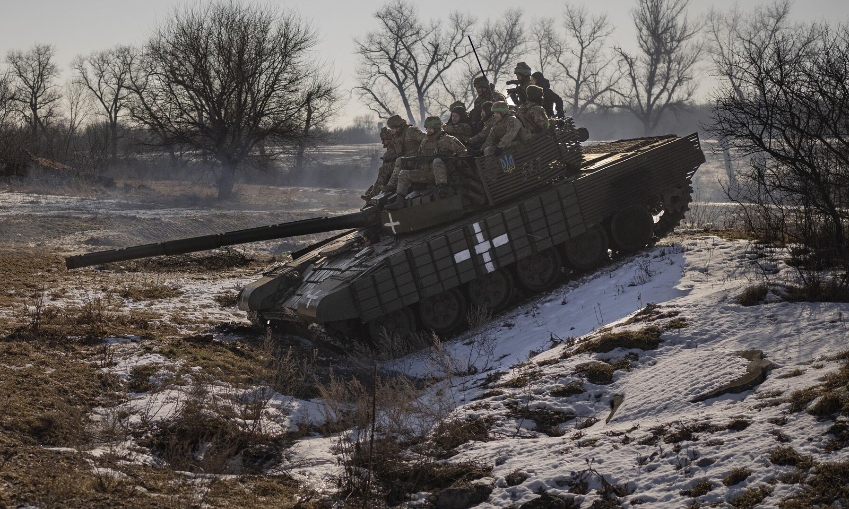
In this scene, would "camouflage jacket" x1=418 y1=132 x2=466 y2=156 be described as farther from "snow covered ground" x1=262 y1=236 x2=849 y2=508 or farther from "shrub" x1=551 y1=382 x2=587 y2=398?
"shrub" x1=551 y1=382 x2=587 y2=398

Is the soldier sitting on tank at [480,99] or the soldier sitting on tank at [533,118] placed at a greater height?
the soldier sitting on tank at [480,99]

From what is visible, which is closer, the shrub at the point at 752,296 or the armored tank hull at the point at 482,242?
the shrub at the point at 752,296

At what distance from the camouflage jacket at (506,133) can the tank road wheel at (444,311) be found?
2825mm

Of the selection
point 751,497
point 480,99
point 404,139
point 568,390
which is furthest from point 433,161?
point 751,497

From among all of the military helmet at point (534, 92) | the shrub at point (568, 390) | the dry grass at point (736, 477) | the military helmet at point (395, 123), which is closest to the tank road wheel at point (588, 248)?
the military helmet at point (534, 92)

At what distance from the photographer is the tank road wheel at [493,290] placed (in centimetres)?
1584

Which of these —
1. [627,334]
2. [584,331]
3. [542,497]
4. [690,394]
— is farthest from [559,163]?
[542,497]

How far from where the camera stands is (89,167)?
139ft

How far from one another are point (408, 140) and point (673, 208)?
5.60 metres

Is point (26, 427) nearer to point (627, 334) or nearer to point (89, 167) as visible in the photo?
point (627, 334)

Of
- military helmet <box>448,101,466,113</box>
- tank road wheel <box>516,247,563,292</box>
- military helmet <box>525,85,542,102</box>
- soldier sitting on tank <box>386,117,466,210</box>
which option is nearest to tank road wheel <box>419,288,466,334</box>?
tank road wheel <box>516,247,563,292</box>

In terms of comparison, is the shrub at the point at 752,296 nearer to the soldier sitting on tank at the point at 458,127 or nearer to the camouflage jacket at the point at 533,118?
the camouflage jacket at the point at 533,118

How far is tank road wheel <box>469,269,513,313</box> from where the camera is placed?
52.0ft

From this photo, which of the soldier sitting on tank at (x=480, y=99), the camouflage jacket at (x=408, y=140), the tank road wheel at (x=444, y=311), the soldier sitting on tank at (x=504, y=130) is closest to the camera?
the tank road wheel at (x=444, y=311)
